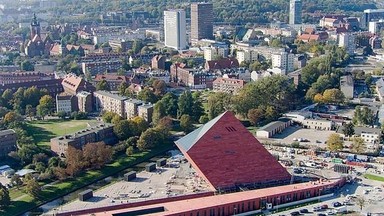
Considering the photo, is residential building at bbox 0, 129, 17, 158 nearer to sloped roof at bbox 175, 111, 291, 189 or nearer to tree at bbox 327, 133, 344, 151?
sloped roof at bbox 175, 111, 291, 189

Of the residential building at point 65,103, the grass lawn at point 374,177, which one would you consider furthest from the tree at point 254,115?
the residential building at point 65,103

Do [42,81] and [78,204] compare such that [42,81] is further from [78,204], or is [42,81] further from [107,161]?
[78,204]

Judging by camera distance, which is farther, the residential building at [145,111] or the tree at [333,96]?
the tree at [333,96]

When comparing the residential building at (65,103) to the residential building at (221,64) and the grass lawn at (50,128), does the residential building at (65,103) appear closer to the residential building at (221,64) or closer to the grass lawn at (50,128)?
the grass lawn at (50,128)

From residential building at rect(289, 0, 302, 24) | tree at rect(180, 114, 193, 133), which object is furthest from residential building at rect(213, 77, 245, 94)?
residential building at rect(289, 0, 302, 24)

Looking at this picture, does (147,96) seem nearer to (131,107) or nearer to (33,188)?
(131,107)

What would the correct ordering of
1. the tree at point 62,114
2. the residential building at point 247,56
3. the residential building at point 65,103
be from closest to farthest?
the tree at point 62,114 → the residential building at point 65,103 → the residential building at point 247,56
